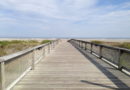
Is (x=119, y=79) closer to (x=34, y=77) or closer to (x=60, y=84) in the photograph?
(x=60, y=84)

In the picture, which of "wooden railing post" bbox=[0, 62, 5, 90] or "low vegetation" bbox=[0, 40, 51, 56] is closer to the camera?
"wooden railing post" bbox=[0, 62, 5, 90]

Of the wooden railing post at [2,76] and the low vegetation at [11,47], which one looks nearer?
the wooden railing post at [2,76]

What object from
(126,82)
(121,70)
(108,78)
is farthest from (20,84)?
(121,70)

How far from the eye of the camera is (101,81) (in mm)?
4359

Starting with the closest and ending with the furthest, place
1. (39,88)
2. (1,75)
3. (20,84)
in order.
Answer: (1,75)
(39,88)
(20,84)

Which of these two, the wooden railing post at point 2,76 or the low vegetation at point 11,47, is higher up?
the wooden railing post at point 2,76

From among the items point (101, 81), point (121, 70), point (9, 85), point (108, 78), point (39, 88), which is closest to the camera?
point (9, 85)

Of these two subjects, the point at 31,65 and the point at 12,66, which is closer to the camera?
the point at 12,66

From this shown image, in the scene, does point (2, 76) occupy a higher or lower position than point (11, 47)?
higher

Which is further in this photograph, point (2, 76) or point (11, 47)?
point (11, 47)

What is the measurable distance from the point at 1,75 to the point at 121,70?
4193 mm

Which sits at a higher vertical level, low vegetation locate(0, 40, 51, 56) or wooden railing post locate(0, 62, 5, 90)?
wooden railing post locate(0, 62, 5, 90)

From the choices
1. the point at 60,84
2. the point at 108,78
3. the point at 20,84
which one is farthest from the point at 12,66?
the point at 108,78

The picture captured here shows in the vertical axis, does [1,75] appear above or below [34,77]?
above
